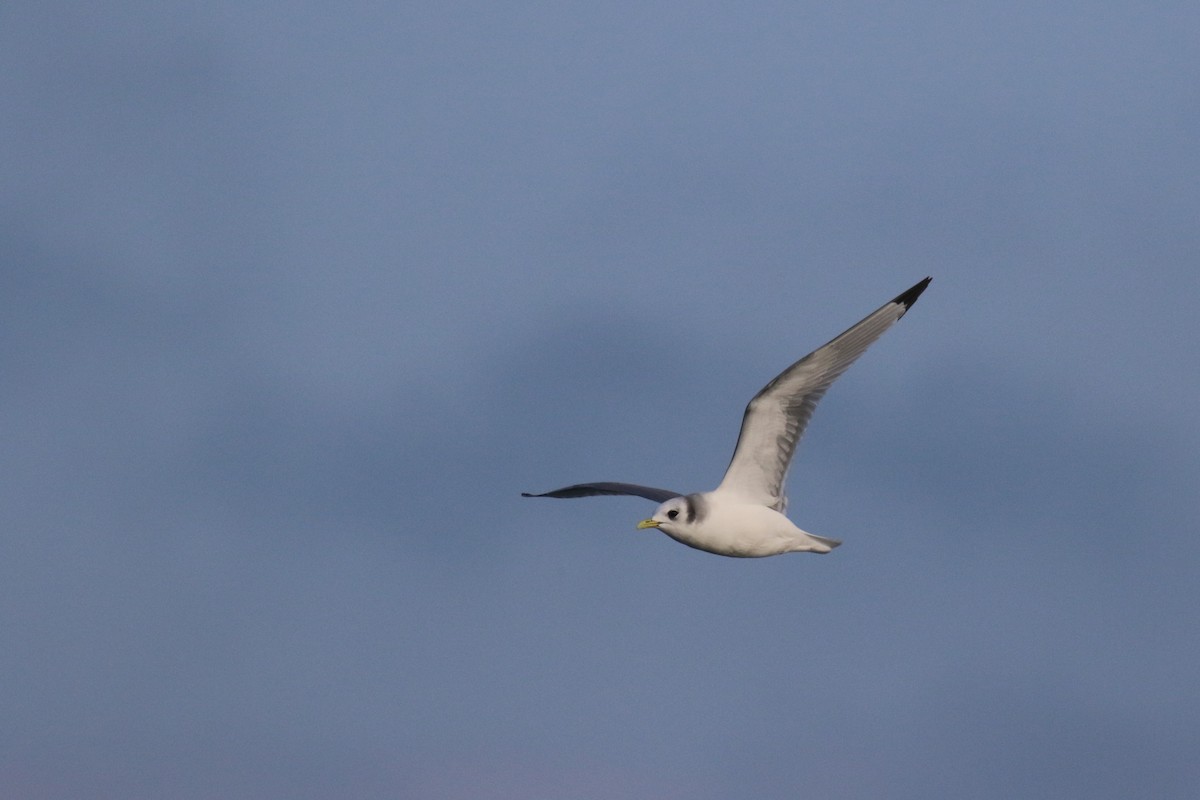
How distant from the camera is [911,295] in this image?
23.3 metres

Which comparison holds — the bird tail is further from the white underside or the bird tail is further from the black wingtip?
the black wingtip

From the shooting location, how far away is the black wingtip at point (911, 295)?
76.1 feet

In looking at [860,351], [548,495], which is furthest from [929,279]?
[548,495]

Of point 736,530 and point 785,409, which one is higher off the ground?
point 785,409

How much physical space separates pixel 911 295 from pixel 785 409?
244 cm

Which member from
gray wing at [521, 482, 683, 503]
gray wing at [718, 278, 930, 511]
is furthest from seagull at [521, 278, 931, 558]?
gray wing at [521, 482, 683, 503]

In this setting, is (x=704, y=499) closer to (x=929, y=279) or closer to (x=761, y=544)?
(x=761, y=544)

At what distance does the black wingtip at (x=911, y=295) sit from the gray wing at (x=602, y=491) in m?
5.63

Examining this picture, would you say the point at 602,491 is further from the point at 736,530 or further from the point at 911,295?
the point at 911,295

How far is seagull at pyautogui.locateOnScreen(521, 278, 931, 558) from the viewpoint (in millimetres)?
23078

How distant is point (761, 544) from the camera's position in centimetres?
2359

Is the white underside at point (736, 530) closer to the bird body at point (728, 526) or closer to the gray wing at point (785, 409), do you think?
the bird body at point (728, 526)

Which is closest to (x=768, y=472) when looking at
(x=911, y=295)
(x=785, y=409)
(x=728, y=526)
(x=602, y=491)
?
(x=785, y=409)

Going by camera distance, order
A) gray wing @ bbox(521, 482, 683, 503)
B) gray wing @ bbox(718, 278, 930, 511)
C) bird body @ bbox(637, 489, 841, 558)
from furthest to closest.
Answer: gray wing @ bbox(521, 482, 683, 503) → bird body @ bbox(637, 489, 841, 558) → gray wing @ bbox(718, 278, 930, 511)
